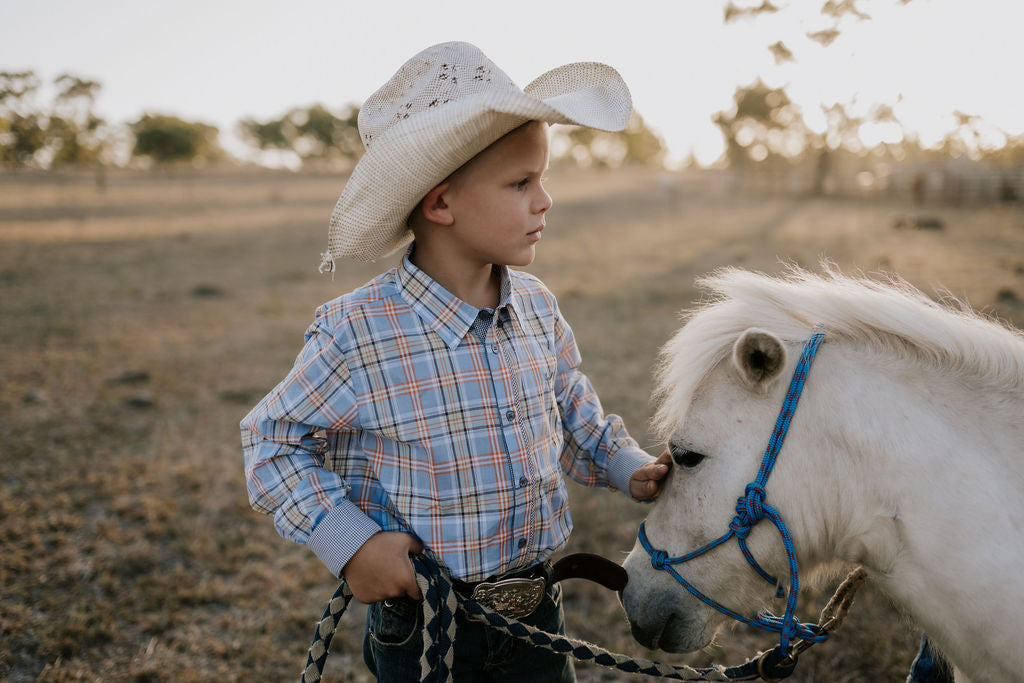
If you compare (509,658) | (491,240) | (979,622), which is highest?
(491,240)

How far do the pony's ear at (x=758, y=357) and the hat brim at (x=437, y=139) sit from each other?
1.97ft

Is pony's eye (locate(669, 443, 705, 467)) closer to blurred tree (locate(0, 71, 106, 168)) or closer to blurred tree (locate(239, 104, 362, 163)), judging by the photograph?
blurred tree (locate(0, 71, 106, 168))

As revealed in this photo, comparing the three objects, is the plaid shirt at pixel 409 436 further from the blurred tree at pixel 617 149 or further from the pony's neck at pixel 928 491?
the blurred tree at pixel 617 149

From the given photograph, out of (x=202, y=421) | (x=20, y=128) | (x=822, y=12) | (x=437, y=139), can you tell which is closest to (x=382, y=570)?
(x=437, y=139)

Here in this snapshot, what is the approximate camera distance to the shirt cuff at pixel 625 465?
1867 millimetres

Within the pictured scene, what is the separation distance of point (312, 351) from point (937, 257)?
1247cm

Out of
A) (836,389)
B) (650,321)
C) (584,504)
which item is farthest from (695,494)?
(650,321)

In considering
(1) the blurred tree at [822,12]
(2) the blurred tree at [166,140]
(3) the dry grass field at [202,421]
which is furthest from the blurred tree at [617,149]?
(1) the blurred tree at [822,12]

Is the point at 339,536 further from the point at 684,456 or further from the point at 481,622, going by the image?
the point at 684,456

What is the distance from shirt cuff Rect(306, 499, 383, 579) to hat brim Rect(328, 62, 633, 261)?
2.28ft

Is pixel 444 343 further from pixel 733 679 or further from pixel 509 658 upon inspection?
pixel 733 679

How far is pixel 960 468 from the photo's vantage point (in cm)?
128

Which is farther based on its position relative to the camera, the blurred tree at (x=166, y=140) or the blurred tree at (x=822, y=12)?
the blurred tree at (x=166, y=140)

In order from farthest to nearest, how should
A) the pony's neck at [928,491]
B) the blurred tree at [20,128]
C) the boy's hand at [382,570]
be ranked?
the blurred tree at [20,128] < the boy's hand at [382,570] < the pony's neck at [928,491]
